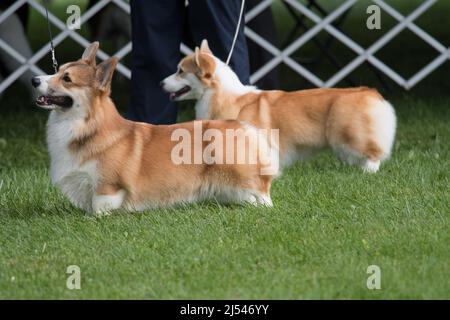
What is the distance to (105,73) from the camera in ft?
13.6

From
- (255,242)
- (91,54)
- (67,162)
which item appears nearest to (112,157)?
(67,162)

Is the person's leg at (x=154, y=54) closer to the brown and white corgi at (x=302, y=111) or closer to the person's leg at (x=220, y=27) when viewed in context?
the person's leg at (x=220, y=27)

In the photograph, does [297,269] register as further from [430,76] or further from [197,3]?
[430,76]

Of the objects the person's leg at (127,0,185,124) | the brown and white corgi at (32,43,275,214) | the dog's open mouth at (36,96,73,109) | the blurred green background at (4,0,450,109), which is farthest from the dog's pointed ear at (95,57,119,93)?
the blurred green background at (4,0,450,109)

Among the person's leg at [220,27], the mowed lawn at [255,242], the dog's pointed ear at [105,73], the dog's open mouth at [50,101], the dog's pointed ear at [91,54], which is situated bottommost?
the mowed lawn at [255,242]

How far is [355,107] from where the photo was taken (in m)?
5.11

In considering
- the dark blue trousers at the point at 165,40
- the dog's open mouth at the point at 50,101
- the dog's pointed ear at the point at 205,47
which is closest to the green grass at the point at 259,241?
the dog's open mouth at the point at 50,101

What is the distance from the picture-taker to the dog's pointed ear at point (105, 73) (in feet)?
13.5

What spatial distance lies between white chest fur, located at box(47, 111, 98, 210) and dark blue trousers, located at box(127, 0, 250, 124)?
4.13ft

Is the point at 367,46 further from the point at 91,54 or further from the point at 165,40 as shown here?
the point at 91,54

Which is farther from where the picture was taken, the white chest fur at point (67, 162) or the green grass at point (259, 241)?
the white chest fur at point (67, 162)

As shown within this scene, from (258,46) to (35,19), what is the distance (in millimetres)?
9563

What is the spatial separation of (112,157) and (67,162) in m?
0.19

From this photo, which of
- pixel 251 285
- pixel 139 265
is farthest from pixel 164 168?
pixel 251 285
